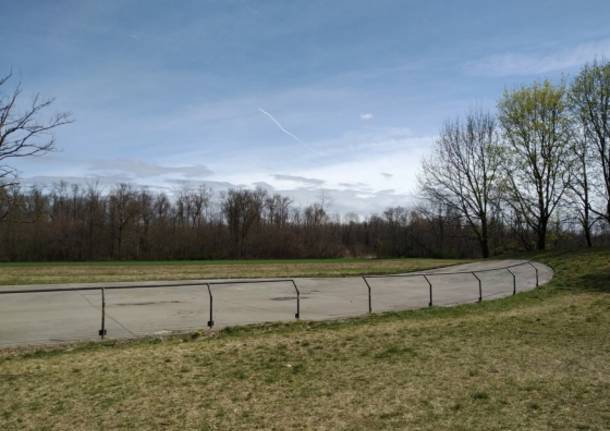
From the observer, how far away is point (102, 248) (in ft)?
252

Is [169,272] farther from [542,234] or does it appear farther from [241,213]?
[241,213]

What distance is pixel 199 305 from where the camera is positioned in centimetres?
1661

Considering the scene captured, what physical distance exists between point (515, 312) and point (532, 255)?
22779 mm

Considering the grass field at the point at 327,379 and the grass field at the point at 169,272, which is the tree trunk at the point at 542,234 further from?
the grass field at the point at 327,379

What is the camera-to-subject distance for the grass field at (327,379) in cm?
554

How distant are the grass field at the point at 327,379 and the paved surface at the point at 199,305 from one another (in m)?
1.80

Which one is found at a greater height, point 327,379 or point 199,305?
point 327,379

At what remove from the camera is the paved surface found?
12.0 meters

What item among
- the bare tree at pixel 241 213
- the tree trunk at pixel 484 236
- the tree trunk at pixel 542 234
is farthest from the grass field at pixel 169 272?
the bare tree at pixel 241 213

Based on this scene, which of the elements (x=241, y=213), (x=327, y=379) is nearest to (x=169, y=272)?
(x=327, y=379)

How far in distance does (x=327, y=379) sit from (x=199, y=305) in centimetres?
1021

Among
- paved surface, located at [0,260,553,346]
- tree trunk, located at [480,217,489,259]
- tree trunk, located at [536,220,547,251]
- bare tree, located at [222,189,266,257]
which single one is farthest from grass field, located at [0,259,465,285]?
bare tree, located at [222,189,266,257]

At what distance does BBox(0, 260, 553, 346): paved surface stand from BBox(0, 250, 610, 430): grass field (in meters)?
1.80

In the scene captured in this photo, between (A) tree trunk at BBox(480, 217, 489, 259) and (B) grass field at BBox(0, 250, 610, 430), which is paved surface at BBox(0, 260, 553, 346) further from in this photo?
(A) tree trunk at BBox(480, 217, 489, 259)
